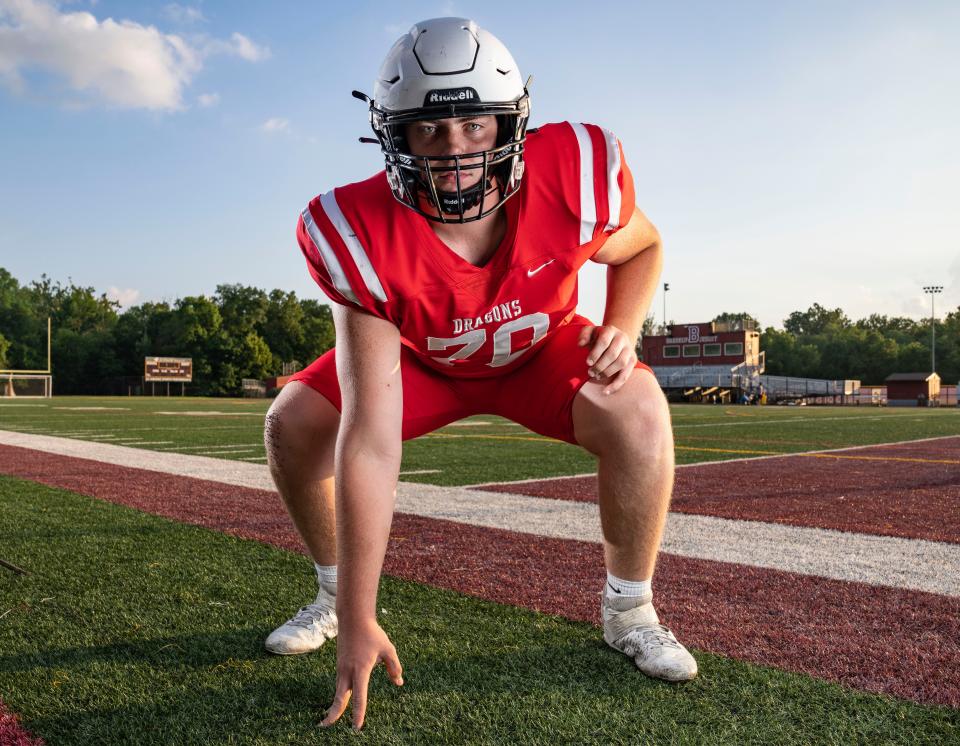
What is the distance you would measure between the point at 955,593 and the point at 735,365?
2184 inches

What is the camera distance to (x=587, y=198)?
2316 mm

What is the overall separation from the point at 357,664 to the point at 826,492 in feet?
16.2

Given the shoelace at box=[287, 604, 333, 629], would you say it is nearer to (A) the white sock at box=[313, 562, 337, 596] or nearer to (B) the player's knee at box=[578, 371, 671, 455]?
(A) the white sock at box=[313, 562, 337, 596]

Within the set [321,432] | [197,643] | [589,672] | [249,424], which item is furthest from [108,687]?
[249,424]

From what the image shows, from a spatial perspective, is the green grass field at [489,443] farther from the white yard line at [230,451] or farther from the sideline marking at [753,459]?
the sideline marking at [753,459]

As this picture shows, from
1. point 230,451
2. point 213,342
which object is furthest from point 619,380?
point 213,342

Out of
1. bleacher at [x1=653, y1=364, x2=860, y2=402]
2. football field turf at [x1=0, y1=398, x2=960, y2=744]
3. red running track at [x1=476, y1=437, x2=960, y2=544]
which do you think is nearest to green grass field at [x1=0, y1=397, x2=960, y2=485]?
red running track at [x1=476, y1=437, x2=960, y2=544]

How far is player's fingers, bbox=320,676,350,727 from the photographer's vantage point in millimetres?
1782

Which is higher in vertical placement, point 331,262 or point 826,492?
point 331,262

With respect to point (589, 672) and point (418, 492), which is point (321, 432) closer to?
point (589, 672)

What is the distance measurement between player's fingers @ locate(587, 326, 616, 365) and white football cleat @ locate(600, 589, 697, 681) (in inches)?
29.8

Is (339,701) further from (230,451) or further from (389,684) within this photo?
(230,451)

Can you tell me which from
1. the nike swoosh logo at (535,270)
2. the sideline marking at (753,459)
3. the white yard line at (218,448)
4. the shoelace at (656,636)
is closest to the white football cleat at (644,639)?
the shoelace at (656,636)

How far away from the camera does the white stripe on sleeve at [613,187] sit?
2.34m
